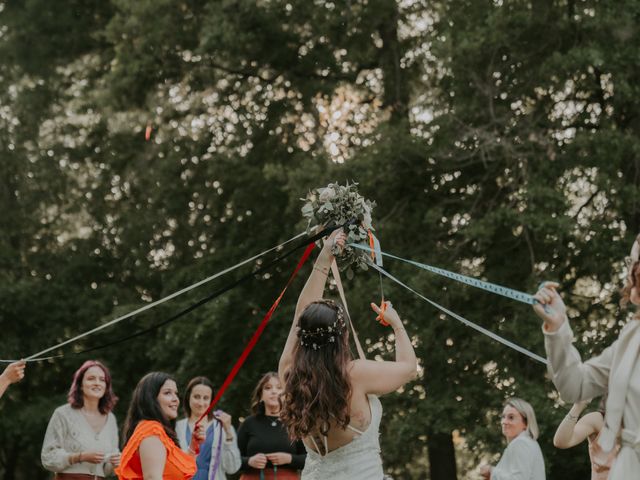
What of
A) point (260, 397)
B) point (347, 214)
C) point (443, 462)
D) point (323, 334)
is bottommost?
point (443, 462)

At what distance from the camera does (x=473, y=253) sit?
49.8 ft

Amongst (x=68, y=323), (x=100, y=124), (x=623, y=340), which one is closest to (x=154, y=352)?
(x=68, y=323)

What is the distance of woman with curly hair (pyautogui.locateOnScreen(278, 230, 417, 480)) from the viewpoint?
4.84 m

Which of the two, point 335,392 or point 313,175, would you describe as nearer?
point 335,392

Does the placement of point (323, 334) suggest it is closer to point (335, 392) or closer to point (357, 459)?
point (335, 392)

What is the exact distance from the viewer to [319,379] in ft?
16.0

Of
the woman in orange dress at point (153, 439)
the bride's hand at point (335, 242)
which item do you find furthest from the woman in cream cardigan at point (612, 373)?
the woman in orange dress at point (153, 439)

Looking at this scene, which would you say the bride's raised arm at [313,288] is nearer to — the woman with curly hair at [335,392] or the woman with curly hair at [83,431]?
the woman with curly hair at [335,392]

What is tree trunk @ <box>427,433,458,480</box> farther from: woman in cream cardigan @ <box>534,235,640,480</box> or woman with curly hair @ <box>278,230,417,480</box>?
woman in cream cardigan @ <box>534,235,640,480</box>

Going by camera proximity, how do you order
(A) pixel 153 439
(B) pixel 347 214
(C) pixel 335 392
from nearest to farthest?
(C) pixel 335 392
(A) pixel 153 439
(B) pixel 347 214

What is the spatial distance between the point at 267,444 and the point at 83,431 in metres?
1.41

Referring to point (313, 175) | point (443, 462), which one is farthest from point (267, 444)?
point (443, 462)

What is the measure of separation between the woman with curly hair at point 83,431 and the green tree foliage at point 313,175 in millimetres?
6095

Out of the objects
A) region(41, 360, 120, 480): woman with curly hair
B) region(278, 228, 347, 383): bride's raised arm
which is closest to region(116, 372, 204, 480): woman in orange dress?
region(278, 228, 347, 383): bride's raised arm
